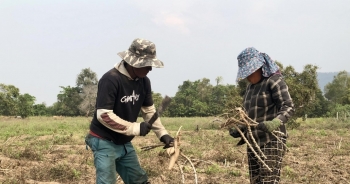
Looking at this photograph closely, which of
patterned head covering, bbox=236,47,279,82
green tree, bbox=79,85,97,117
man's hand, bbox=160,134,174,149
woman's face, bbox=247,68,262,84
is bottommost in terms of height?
man's hand, bbox=160,134,174,149

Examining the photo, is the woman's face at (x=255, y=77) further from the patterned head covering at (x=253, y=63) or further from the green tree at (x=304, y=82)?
the green tree at (x=304, y=82)

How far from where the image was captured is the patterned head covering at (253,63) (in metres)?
3.04

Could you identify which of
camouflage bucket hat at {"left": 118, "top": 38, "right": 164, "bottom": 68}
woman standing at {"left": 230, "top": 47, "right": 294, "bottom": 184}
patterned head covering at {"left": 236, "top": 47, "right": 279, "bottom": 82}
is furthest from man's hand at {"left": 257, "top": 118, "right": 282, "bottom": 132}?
camouflage bucket hat at {"left": 118, "top": 38, "right": 164, "bottom": 68}

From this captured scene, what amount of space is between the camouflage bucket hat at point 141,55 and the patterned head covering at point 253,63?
67 cm

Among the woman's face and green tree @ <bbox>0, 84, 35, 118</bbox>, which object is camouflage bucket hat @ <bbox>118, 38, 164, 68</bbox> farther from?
green tree @ <bbox>0, 84, 35, 118</bbox>

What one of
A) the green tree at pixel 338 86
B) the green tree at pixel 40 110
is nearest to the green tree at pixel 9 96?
the green tree at pixel 40 110

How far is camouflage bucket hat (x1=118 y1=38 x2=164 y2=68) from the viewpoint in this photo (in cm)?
291

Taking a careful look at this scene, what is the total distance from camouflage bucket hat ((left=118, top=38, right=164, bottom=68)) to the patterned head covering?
0.67 m

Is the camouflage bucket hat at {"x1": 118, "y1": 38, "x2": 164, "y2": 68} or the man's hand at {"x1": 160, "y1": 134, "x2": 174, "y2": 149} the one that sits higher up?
the camouflage bucket hat at {"x1": 118, "y1": 38, "x2": 164, "y2": 68}

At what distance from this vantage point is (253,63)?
3.04 metres

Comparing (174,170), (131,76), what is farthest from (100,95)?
(174,170)

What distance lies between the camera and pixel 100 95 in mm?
2912

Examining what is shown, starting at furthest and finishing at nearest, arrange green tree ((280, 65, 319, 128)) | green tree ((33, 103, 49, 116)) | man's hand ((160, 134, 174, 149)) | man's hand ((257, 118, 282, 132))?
green tree ((33, 103, 49, 116))
green tree ((280, 65, 319, 128))
man's hand ((160, 134, 174, 149))
man's hand ((257, 118, 282, 132))

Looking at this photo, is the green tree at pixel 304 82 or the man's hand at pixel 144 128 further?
the green tree at pixel 304 82
